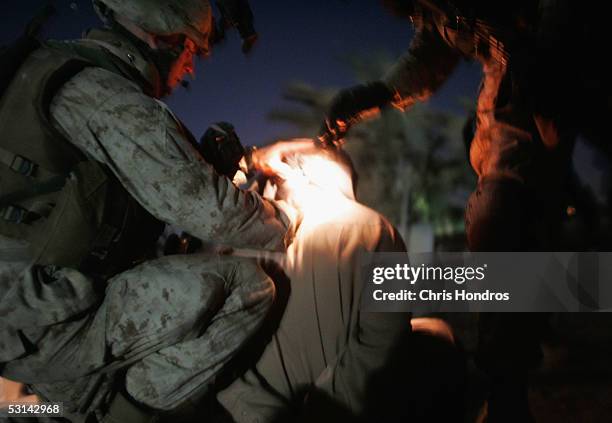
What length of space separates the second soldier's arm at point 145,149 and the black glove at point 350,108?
1065mm

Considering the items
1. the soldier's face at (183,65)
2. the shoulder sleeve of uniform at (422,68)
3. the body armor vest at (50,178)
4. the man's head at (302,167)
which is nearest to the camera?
the body armor vest at (50,178)

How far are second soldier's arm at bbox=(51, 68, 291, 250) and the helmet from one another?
0.49 metres

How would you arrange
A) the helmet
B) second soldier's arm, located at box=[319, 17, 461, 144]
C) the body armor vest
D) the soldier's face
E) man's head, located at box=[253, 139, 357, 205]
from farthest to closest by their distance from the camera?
second soldier's arm, located at box=[319, 17, 461, 144] < man's head, located at box=[253, 139, 357, 205] < the soldier's face < the helmet < the body armor vest

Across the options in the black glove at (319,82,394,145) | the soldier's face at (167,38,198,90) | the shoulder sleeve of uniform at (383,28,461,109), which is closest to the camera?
the soldier's face at (167,38,198,90)

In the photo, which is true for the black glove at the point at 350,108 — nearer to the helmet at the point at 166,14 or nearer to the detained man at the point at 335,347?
the detained man at the point at 335,347

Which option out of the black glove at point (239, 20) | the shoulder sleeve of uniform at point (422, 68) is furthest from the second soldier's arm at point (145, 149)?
the shoulder sleeve of uniform at point (422, 68)

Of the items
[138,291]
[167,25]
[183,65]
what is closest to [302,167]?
[183,65]

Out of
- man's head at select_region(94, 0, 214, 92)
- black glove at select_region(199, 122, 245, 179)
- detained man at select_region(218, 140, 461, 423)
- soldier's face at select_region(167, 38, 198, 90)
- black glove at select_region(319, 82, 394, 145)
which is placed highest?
man's head at select_region(94, 0, 214, 92)

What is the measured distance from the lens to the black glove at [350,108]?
8.39 ft

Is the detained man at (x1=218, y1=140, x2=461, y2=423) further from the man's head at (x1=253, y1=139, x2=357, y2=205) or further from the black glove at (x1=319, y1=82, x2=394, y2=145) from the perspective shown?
the black glove at (x1=319, y1=82, x2=394, y2=145)

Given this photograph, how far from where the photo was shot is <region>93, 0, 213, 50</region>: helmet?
1.90 metres

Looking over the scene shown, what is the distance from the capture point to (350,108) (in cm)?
268

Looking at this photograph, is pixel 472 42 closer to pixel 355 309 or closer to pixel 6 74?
pixel 355 309

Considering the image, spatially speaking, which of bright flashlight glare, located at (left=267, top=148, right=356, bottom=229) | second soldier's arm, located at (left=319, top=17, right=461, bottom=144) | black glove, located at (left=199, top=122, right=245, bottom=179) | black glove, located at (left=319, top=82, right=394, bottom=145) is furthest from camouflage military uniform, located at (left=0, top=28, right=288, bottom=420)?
second soldier's arm, located at (left=319, top=17, right=461, bottom=144)
